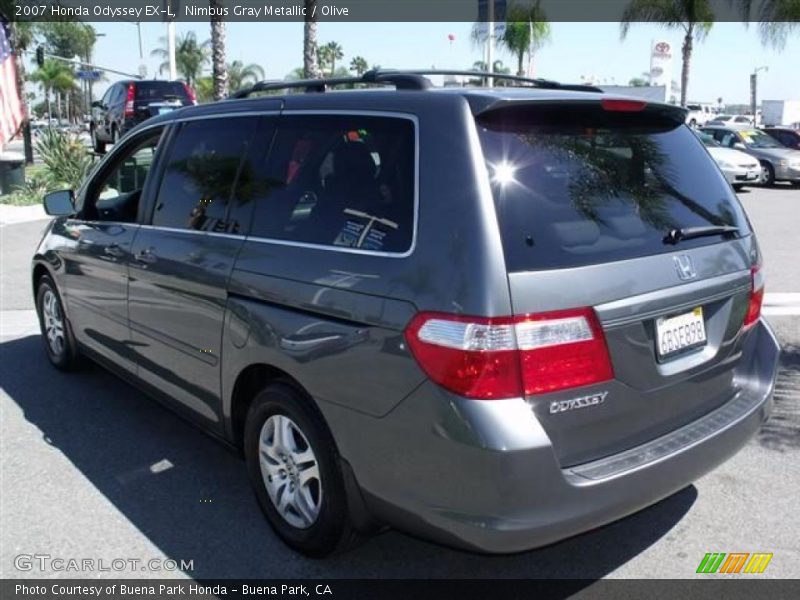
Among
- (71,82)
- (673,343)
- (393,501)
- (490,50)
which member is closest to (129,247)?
(393,501)

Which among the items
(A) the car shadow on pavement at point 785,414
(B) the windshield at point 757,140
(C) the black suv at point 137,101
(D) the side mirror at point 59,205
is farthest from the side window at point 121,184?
(B) the windshield at point 757,140

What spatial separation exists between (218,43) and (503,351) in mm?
19142

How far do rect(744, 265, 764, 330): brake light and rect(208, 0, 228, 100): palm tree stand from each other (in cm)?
1785

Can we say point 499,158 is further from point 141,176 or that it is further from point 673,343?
point 141,176

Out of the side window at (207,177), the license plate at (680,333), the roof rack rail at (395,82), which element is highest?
the roof rack rail at (395,82)

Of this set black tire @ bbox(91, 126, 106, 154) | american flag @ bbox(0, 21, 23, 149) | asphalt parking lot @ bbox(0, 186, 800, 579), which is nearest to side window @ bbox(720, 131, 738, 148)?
asphalt parking lot @ bbox(0, 186, 800, 579)

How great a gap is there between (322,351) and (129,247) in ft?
6.27

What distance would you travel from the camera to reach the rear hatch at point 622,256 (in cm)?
251

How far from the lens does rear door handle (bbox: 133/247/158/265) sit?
3.94m

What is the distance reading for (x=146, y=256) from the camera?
400cm

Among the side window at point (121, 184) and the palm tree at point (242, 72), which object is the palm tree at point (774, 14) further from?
the palm tree at point (242, 72)

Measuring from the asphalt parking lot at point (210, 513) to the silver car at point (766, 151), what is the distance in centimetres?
1724

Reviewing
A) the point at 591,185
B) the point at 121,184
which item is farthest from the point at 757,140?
the point at 591,185

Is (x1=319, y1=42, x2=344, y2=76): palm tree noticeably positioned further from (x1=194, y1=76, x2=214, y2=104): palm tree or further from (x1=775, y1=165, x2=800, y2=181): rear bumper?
(x1=775, y1=165, x2=800, y2=181): rear bumper
